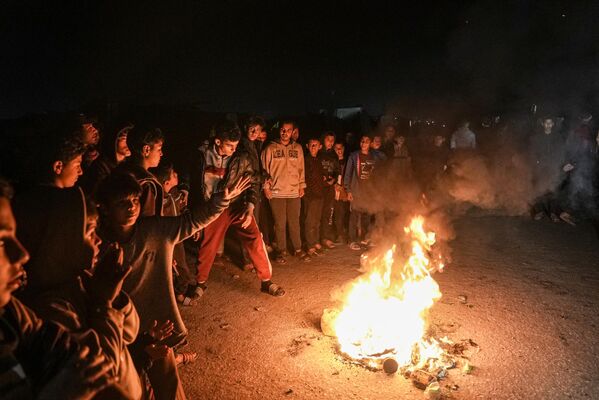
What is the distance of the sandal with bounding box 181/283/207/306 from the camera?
17.4ft

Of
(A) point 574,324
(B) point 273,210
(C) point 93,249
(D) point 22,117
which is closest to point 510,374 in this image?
(A) point 574,324

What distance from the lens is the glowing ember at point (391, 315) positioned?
3.96m

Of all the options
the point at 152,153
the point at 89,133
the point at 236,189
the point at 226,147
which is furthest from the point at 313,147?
the point at 236,189

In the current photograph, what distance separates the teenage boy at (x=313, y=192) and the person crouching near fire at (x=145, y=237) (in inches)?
170

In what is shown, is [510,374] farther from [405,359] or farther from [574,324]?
[574,324]

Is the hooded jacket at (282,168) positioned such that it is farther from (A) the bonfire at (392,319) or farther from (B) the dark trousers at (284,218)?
(A) the bonfire at (392,319)

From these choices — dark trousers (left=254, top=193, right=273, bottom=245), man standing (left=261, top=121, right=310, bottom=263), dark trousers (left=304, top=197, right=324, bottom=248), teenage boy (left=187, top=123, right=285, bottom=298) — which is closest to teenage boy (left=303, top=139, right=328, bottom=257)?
dark trousers (left=304, top=197, right=324, bottom=248)

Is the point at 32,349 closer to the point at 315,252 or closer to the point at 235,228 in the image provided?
the point at 235,228

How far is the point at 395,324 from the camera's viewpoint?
4.20 metres

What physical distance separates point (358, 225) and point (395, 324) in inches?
165

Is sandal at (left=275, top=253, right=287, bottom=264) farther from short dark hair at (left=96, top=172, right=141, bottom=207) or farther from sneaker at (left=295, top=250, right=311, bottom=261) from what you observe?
short dark hair at (left=96, top=172, right=141, bottom=207)

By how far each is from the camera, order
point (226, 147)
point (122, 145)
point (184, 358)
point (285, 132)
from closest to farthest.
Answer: point (184, 358)
point (122, 145)
point (226, 147)
point (285, 132)

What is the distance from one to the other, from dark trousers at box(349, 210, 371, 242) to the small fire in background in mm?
2795

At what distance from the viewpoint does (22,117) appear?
13.6 meters
